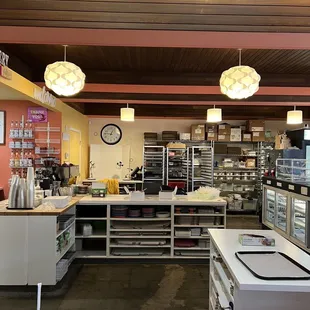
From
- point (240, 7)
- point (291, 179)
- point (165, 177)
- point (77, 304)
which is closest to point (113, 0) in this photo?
point (240, 7)

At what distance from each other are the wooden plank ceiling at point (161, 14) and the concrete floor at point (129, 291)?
2.85 meters

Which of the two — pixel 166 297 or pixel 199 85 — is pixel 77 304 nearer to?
pixel 166 297

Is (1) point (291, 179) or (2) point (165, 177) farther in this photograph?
(2) point (165, 177)

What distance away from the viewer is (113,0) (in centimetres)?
285

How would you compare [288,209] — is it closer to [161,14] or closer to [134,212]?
[134,212]

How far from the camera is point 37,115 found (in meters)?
6.40

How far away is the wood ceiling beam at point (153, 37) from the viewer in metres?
3.01

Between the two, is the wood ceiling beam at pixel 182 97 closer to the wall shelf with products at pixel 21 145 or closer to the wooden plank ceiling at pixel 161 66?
the wooden plank ceiling at pixel 161 66

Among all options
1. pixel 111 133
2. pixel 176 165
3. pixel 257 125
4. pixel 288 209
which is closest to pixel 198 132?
pixel 176 165

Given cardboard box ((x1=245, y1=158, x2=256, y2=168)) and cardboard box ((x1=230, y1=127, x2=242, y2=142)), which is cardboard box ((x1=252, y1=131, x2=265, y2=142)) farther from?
cardboard box ((x1=245, y1=158, x2=256, y2=168))

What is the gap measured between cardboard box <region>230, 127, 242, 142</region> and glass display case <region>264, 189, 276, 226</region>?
8.49ft

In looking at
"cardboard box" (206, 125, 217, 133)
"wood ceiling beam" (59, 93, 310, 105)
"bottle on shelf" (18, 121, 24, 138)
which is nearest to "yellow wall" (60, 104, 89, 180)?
"bottle on shelf" (18, 121, 24, 138)

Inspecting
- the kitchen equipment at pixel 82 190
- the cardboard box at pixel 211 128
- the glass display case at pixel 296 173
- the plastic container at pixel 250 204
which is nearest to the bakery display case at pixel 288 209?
the glass display case at pixel 296 173

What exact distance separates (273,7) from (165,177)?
22.5 feet
